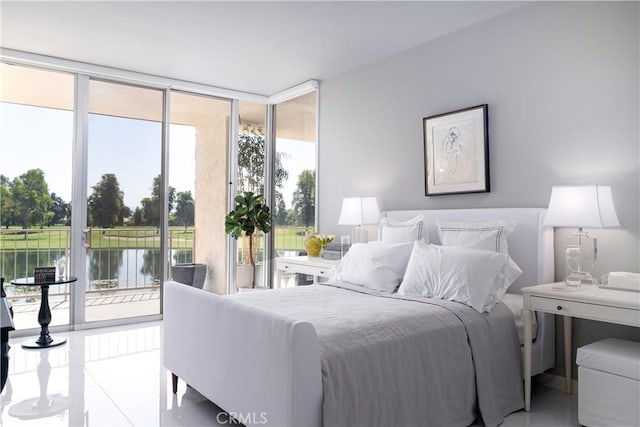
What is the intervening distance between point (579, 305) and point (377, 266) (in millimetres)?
1241

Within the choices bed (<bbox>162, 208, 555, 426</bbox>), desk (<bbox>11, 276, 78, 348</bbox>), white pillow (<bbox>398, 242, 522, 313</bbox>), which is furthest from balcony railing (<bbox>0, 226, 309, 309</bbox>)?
white pillow (<bbox>398, 242, 522, 313</bbox>)

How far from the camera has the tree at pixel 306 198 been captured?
5242 mm

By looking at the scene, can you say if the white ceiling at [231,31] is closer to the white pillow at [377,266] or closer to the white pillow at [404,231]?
the white pillow at [404,231]

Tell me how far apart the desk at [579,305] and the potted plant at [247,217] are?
132 inches

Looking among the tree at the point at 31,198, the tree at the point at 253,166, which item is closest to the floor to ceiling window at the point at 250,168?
the tree at the point at 253,166

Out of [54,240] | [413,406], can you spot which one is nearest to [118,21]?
[54,240]

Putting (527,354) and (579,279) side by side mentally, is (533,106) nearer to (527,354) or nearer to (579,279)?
(579,279)

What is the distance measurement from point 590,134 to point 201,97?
4246 millimetres

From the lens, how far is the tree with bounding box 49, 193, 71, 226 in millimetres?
4492

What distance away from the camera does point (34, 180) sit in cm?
440

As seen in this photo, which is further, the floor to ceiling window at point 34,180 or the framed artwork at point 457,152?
the floor to ceiling window at point 34,180

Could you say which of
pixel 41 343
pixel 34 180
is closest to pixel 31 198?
pixel 34 180

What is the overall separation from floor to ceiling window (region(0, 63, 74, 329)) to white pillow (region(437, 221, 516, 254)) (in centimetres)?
374

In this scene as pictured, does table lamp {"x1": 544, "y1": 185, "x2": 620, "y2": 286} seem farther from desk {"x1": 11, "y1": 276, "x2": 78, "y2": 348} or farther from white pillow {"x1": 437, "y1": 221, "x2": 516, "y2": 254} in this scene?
desk {"x1": 11, "y1": 276, "x2": 78, "y2": 348}
